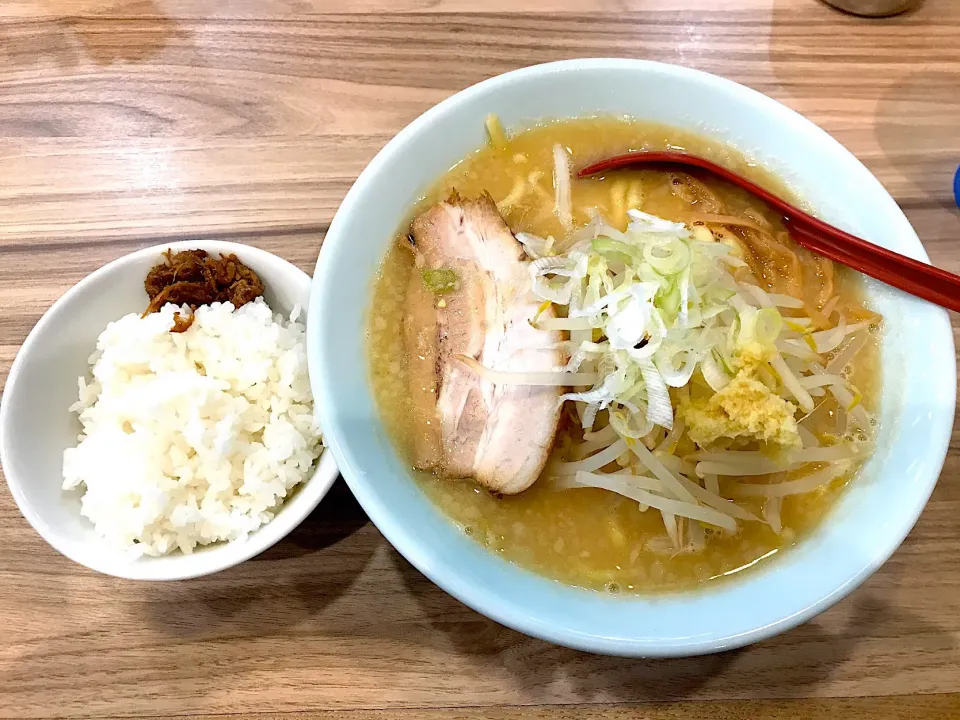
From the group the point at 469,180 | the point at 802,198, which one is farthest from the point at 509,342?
the point at 802,198

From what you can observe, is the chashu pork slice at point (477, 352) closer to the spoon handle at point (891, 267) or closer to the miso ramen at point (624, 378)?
the miso ramen at point (624, 378)

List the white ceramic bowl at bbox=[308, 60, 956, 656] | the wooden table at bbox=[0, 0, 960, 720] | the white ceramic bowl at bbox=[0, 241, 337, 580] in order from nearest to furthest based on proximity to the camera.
Result: the white ceramic bowl at bbox=[308, 60, 956, 656]
the white ceramic bowl at bbox=[0, 241, 337, 580]
the wooden table at bbox=[0, 0, 960, 720]

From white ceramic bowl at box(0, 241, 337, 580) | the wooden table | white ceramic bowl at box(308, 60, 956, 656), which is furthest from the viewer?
the wooden table

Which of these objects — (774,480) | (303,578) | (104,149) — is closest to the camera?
(774,480)

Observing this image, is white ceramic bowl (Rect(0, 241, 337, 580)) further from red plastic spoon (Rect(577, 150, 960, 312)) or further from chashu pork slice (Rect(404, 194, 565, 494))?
red plastic spoon (Rect(577, 150, 960, 312))

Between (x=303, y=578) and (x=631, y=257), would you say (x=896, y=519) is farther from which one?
(x=303, y=578)

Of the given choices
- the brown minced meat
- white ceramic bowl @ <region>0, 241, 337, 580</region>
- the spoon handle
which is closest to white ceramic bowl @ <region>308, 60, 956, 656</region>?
the spoon handle

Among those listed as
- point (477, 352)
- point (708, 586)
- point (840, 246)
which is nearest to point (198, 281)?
point (477, 352)
